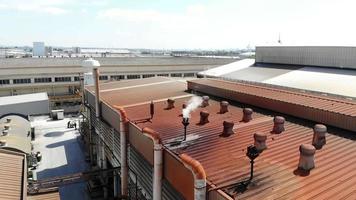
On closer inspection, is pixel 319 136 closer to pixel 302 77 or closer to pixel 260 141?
pixel 260 141

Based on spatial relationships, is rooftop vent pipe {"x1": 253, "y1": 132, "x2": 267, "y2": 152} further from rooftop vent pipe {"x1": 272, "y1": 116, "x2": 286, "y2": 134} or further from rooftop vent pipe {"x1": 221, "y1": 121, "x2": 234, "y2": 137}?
rooftop vent pipe {"x1": 272, "y1": 116, "x2": 286, "y2": 134}

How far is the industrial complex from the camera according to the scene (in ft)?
36.0

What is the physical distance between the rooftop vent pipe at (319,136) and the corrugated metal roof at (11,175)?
47.3 ft

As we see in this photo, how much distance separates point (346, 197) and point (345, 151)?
3795 millimetres

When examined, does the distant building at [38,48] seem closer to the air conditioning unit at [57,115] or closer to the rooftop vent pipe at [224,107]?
the air conditioning unit at [57,115]

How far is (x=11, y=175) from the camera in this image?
1909 centimetres

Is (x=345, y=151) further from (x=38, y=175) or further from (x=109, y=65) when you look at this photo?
(x=109, y=65)

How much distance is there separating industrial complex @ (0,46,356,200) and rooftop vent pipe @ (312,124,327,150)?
0.04 meters

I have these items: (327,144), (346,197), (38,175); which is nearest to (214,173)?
(346,197)

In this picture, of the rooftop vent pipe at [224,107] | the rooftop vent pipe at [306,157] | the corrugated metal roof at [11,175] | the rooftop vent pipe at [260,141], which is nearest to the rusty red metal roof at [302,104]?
the rooftop vent pipe at [224,107]

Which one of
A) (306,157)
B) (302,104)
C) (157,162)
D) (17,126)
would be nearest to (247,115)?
(302,104)

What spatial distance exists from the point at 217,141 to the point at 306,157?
174 inches

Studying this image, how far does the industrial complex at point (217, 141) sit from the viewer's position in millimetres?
10961

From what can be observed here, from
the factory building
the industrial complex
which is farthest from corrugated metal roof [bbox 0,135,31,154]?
the factory building
